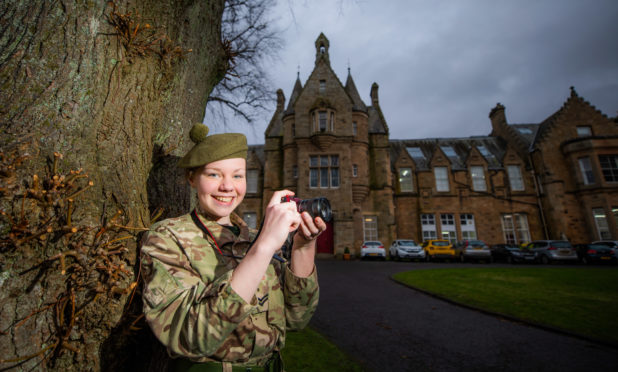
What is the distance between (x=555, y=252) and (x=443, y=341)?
1738cm

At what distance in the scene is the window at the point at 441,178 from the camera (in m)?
25.5

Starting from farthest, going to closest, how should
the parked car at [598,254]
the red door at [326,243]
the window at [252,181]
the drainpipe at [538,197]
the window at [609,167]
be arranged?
the window at [252,181] → the drainpipe at [538,197] → the window at [609,167] → the red door at [326,243] → the parked car at [598,254]

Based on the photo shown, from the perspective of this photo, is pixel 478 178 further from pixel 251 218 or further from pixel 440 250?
pixel 251 218

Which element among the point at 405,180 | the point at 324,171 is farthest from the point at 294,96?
the point at 405,180

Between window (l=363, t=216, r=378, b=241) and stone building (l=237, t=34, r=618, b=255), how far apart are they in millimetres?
81

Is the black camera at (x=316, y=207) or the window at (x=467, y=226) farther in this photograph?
the window at (x=467, y=226)

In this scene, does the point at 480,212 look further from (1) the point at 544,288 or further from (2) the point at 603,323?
(2) the point at 603,323

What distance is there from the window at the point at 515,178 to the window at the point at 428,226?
825 cm

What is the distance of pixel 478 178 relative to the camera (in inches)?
1014

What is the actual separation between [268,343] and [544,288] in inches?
389

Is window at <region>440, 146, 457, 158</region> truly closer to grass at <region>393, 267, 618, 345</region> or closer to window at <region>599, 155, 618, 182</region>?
window at <region>599, 155, 618, 182</region>

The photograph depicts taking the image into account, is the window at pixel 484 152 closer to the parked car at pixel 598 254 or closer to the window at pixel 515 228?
the window at pixel 515 228

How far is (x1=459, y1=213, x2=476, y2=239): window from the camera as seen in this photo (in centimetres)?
2424

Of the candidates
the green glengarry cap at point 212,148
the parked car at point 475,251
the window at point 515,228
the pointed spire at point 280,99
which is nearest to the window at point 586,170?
the window at point 515,228
